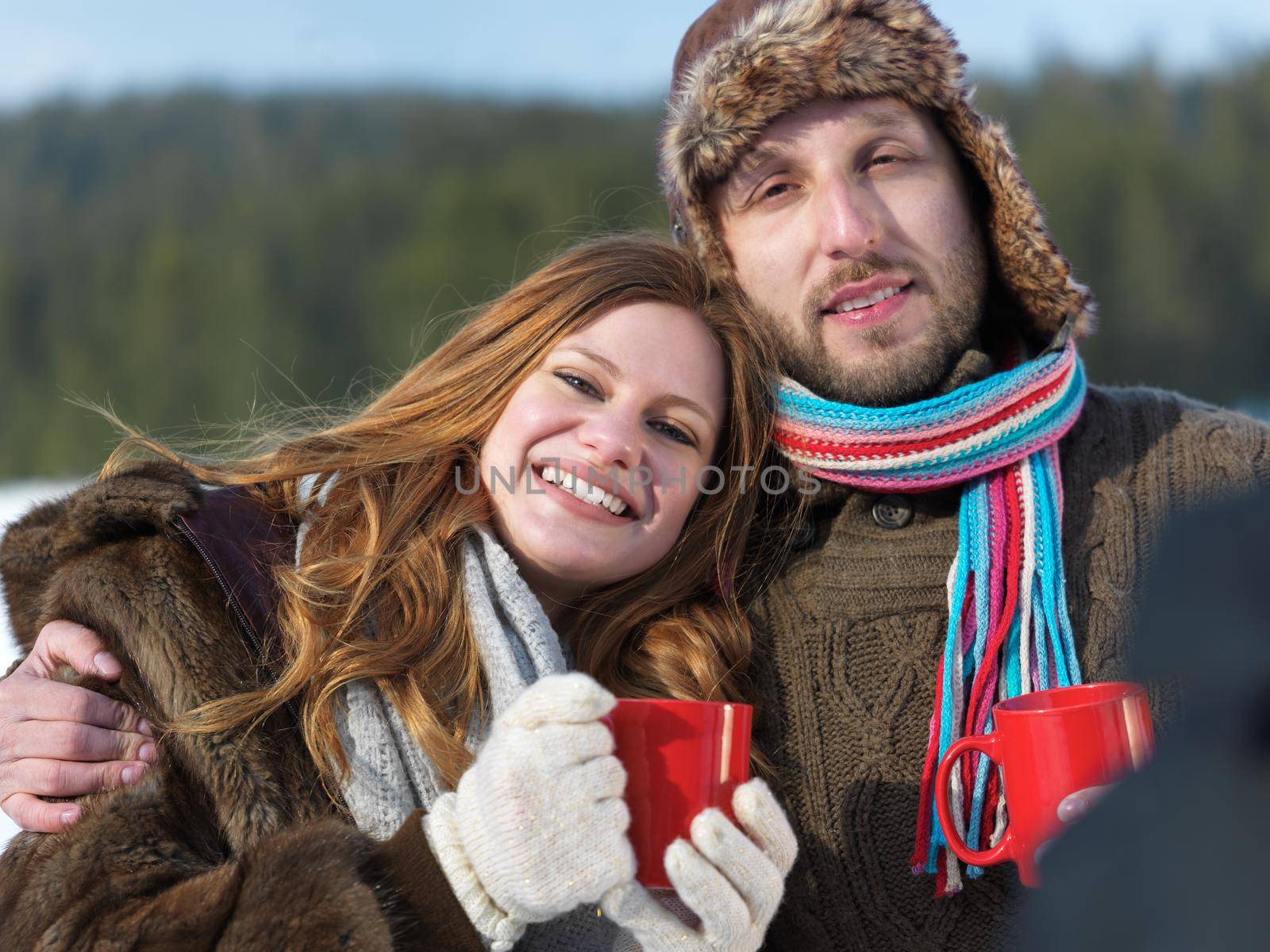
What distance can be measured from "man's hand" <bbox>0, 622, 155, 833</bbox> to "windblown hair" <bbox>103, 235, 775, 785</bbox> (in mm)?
239

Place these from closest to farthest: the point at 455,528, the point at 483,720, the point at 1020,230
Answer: the point at 483,720
the point at 455,528
the point at 1020,230

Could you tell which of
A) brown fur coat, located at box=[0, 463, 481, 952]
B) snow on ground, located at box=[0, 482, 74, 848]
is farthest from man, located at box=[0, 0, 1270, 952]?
snow on ground, located at box=[0, 482, 74, 848]

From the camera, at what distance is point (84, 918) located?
144 cm

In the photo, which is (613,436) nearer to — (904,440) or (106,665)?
(904,440)

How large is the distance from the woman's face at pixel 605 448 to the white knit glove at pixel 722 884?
0.61 m

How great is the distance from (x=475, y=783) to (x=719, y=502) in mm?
909

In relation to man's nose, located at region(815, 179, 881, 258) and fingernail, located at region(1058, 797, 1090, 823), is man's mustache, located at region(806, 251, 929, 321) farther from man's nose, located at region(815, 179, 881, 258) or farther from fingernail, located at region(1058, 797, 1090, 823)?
fingernail, located at region(1058, 797, 1090, 823)

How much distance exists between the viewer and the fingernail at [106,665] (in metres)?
1.67

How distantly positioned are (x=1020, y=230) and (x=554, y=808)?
1545 millimetres

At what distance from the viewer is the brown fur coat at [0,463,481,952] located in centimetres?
143

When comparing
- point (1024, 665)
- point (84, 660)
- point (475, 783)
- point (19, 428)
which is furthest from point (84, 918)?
point (19, 428)

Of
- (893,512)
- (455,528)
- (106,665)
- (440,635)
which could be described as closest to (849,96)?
(893,512)

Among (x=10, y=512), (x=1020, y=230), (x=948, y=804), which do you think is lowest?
(x=10, y=512)

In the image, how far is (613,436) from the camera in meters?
1.93
